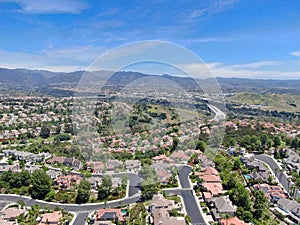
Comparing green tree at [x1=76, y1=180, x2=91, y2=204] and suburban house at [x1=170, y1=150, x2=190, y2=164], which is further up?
suburban house at [x1=170, y1=150, x2=190, y2=164]

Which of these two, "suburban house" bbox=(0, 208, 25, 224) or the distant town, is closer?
"suburban house" bbox=(0, 208, 25, 224)

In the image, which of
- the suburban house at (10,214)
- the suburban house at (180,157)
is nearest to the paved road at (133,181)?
the suburban house at (180,157)

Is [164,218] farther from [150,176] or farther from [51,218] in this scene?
[51,218]

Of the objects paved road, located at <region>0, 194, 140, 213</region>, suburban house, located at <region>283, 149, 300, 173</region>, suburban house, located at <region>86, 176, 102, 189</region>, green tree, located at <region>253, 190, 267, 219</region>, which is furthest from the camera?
suburban house, located at <region>283, 149, 300, 173</region>

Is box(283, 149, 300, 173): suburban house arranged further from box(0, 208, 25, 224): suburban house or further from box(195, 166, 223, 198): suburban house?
box(0, 208, 25, 224): suburban house

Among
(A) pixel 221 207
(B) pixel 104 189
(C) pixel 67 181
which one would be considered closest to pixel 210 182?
(A) pixel 221 207

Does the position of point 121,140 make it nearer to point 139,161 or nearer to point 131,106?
point 139,161

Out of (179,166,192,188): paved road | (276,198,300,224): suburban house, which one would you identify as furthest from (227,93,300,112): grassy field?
(276,198,300,224): suburban house

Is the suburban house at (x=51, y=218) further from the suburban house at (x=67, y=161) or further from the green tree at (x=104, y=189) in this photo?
the suburban house at (x=67, y=161)
